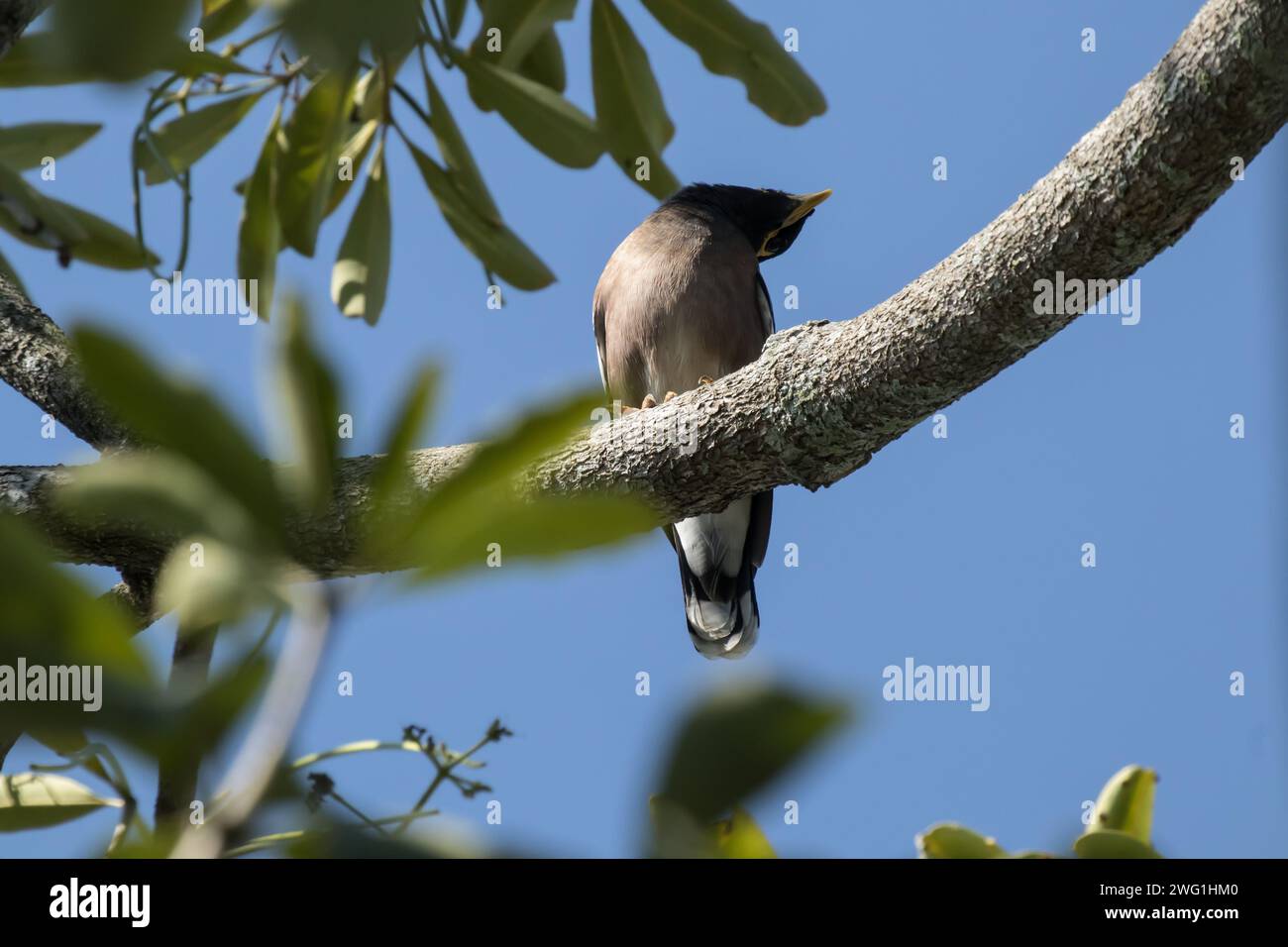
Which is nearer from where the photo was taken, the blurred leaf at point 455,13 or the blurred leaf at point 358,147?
the blurred leaf at point 455,13

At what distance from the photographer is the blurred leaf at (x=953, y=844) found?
965mm

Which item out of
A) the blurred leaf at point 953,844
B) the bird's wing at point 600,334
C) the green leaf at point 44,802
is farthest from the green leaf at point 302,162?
the bird's wing at point 600,334

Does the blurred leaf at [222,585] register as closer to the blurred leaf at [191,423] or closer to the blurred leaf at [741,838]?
the blurred leaf at [191,423]

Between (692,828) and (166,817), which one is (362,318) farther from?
(692,828)

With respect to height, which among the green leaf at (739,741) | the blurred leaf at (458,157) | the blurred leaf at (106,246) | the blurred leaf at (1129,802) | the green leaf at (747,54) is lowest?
the blurred leaf at (1129,802)

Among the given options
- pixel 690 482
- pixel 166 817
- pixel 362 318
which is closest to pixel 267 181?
pixel 362 318

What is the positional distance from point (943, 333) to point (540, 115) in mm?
789

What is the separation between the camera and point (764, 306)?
12.6 ft

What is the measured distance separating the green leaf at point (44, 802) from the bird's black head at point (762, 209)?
3374 mm

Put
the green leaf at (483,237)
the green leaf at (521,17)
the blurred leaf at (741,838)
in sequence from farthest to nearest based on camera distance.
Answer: the green leaf at (483,237)
the green leaf at (521,17)
the blurred leaf at (741,838)

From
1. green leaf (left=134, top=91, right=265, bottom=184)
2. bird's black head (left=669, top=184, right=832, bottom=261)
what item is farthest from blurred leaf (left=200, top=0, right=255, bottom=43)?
bird's black head (left=669, top=184, right=832, bottom=261)

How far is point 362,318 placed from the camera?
228 cm
